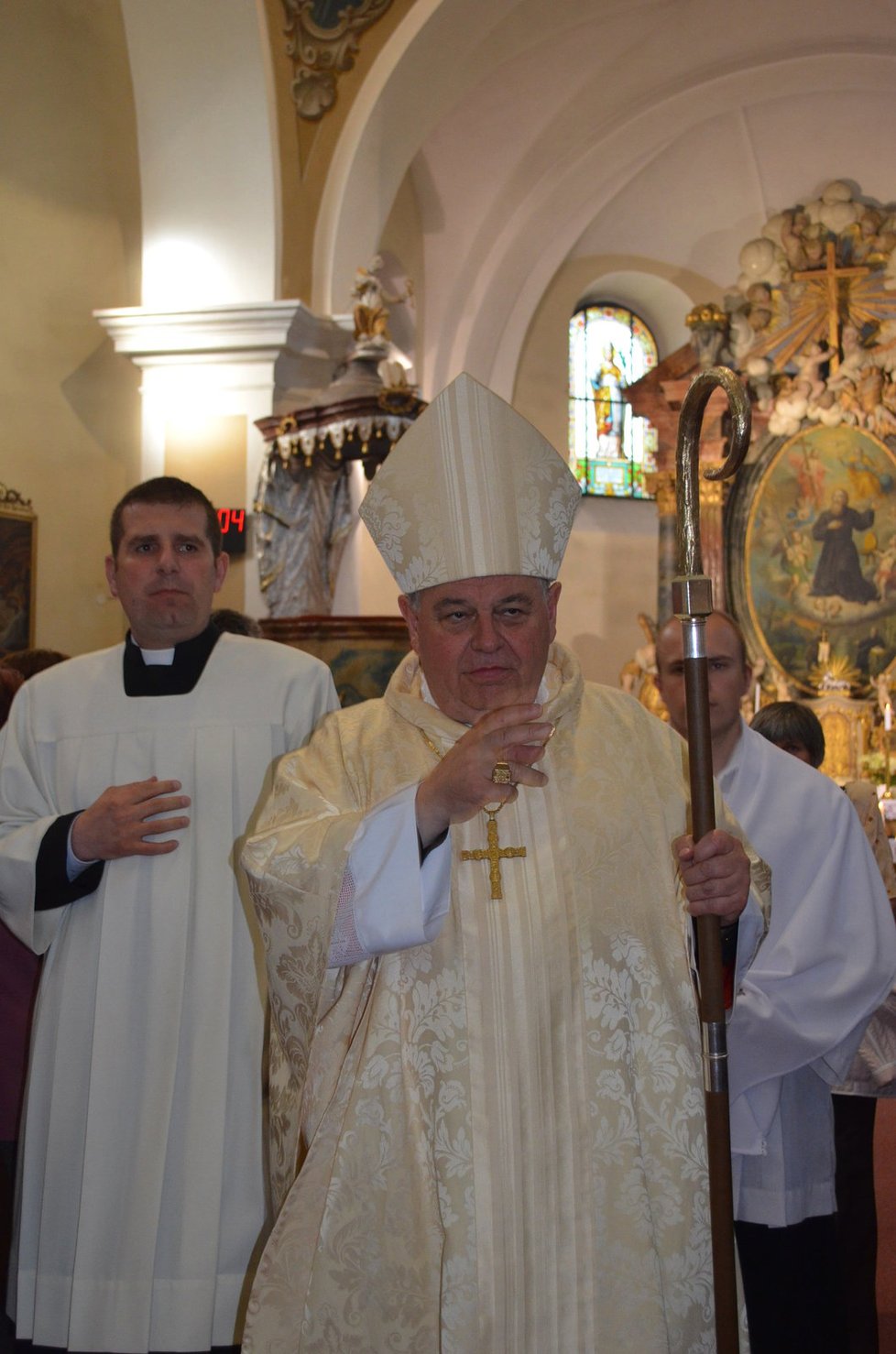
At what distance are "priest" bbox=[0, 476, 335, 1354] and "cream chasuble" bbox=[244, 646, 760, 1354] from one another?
54 cm

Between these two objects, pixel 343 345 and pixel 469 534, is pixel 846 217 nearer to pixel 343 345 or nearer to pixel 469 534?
pixel 343 345

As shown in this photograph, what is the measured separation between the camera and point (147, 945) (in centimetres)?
301

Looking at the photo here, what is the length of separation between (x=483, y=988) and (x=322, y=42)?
8428 mm

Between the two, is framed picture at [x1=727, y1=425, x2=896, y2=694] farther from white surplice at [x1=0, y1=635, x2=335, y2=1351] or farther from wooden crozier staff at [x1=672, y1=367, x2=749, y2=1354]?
wooden crozier staff at [x1=672, y1=367, x2=749, y2=1354]

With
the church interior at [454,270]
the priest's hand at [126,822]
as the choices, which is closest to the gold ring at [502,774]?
the priest's hand at [126,822]

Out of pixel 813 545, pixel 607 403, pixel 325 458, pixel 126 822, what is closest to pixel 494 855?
pixel 126 822

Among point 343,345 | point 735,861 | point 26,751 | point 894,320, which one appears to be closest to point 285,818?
point 735,861

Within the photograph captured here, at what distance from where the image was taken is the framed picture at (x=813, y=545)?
46.9 feet

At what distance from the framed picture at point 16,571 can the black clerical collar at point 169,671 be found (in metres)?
4.96

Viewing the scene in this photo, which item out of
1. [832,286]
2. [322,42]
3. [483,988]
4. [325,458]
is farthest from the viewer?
[832,286]

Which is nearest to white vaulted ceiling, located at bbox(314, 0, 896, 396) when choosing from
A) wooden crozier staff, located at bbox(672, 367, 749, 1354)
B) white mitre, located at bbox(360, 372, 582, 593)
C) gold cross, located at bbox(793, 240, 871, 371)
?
gold cross, located at bbox(793, 240, 871, 371)

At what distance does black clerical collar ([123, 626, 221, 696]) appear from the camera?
Answer: 10.5ft

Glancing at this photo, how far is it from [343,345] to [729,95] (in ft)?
22.6

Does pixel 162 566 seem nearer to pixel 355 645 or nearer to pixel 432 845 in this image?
pixel 432 845
